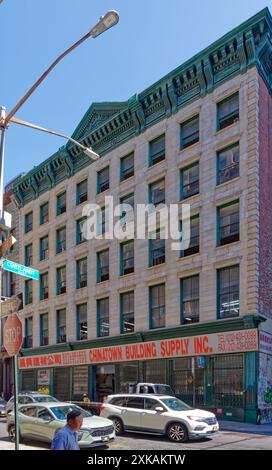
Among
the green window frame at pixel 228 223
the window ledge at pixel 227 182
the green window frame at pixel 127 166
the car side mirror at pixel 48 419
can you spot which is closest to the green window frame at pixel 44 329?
the green window frame at pixel 127 166

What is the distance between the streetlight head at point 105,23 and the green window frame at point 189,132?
22651mm

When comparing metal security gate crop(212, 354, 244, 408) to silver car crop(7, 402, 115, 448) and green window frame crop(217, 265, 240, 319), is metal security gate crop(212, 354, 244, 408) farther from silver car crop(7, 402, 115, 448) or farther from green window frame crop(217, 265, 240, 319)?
silver car crop(7, 402, 115, 448)

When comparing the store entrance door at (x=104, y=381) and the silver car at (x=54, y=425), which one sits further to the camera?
the store entrance door at (x=104, y=381)

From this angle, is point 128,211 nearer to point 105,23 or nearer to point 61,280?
point 61,280

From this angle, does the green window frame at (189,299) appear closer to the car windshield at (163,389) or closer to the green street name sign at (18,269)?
the car windshield at (163,389)

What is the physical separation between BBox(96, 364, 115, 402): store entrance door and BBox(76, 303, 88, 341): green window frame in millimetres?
2978

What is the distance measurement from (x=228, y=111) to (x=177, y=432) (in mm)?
18739

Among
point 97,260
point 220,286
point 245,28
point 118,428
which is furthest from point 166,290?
point 245,28

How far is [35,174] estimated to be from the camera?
156 ft

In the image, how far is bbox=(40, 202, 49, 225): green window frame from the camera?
46278mm

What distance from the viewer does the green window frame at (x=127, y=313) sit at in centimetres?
3581

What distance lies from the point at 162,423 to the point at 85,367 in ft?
65.6

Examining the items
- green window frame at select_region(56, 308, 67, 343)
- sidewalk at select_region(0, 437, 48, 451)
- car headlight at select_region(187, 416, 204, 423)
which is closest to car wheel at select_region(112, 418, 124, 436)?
car headlight at select_region(187, 416, 204, 423)

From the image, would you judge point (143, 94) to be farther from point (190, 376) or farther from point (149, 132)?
point (190, 376)
